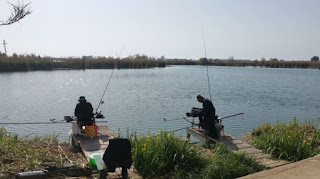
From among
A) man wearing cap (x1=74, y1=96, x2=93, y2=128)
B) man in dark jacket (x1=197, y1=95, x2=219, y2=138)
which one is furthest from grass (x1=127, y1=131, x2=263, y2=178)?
man wearing cap (x1=74, y1=96, x2=93, y2=128)

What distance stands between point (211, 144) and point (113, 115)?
7307 mm

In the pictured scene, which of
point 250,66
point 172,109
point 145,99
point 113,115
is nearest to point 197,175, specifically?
point 113,115

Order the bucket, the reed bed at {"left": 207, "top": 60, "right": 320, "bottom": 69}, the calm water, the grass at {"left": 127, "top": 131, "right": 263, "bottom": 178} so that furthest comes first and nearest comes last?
the reed bed at {"left": 207, "top": 60, "right": 320, "bottom": 69} < the calm water < the bucket < the grass at {"left": 127, "top": 131, "right": 263, "bottom": 178}

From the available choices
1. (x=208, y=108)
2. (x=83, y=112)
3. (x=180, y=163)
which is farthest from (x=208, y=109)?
(x=83, y=112)

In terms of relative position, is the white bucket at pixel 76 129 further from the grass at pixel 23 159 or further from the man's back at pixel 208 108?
the man's back at pixel 208 108

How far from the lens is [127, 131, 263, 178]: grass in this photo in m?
5.23

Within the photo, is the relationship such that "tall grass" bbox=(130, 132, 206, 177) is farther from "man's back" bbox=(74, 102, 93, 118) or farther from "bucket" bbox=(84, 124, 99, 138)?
"man's back" bbox=(74, 102, 93, 118)

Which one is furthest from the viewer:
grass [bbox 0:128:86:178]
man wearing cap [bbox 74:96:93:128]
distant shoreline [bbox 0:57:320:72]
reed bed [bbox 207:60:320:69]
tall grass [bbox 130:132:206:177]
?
reed bed [bbox 207:60:320:69]

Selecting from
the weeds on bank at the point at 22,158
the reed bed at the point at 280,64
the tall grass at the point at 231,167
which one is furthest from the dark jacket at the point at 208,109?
the reed bed at the point at 280,64

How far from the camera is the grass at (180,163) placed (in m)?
5.23

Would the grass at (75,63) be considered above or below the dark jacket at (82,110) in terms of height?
above

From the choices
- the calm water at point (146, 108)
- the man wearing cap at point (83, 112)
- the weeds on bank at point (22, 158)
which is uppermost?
the man wearing cap at point (83, 112)

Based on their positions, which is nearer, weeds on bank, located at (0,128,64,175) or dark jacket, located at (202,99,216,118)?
weeds on bank, located at (0,128,64,175)

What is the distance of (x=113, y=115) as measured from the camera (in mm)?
14281
